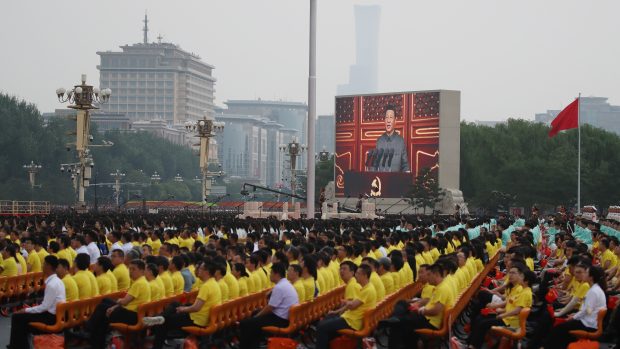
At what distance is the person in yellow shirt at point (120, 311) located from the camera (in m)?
15.1

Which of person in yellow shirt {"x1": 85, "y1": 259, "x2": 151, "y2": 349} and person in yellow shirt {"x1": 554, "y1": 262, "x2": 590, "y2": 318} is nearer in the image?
person in yellow shirt {"x1": 554, "y1": 262, "x2": 590, "y2": 318}

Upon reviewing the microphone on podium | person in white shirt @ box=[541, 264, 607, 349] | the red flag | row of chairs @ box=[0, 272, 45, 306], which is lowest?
row of chairs @ box=[0, 272, 45, 306]

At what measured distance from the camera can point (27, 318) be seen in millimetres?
15109

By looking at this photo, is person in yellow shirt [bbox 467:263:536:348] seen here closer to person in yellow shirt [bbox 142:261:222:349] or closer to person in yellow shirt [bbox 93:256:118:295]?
person in yellow shirt [bbox 142:261:222:349]

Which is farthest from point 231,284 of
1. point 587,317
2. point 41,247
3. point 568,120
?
point 568,120

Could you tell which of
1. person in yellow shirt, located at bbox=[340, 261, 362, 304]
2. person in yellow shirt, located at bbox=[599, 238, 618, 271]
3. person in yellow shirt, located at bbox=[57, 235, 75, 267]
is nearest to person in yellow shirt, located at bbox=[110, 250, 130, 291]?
person in yellow shirt, located at bbox=[57, 235, 75, 267]

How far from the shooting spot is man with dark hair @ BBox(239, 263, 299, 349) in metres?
15.2

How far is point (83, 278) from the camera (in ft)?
52.3

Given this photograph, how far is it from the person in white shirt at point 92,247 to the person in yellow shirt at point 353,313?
839cm

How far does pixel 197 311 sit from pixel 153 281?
93cm

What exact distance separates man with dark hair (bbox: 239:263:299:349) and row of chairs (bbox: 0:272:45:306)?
248 inches

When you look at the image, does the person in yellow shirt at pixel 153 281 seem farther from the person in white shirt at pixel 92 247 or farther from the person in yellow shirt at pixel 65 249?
the person in white shirt at pixel 92 247

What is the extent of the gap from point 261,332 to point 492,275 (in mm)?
10538

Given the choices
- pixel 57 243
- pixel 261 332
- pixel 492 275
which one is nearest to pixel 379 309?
pixel 261 332
